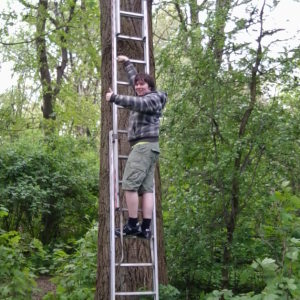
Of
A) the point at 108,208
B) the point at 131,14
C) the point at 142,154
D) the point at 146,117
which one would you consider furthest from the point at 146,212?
the point at 131,14

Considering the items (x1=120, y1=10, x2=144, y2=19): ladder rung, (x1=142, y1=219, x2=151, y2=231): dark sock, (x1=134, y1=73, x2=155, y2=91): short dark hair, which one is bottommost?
(x1=142, y1=219, x2=151, y2=231): dark sock

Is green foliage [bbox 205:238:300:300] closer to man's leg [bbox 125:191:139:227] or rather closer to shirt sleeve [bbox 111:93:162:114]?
man's leg [bbox 125:191:139:227]

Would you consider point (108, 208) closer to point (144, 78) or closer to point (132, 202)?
point (132, 202)

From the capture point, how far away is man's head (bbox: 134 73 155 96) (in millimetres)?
5145

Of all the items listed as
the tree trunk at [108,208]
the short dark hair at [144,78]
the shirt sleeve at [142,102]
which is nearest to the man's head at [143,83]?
the short dark hair at [144,78]

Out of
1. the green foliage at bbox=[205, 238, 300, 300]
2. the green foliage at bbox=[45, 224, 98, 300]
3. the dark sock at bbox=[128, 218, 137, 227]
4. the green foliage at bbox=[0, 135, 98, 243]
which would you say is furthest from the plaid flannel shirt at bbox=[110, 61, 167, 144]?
the green foliage at bbox=[0, 135, 98, 243]

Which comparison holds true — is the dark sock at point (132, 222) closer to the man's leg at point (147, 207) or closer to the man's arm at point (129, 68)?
the man's leg at point (147, 207)

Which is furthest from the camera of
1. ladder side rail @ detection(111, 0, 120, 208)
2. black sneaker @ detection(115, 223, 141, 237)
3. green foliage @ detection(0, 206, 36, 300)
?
ladder side rail @ detection(111, 0, 120, 208)

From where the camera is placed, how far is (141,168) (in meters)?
5.02

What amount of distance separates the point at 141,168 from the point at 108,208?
910mm

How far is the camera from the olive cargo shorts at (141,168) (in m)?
5.01

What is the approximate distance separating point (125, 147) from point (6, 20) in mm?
7824

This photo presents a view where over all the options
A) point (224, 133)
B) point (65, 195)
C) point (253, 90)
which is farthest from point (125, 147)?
point (65, 195)

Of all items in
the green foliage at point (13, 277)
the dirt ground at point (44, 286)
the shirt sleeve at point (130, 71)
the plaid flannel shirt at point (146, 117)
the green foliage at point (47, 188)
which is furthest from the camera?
the green foliage at point (47, 188)
